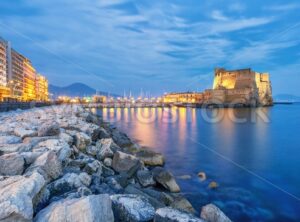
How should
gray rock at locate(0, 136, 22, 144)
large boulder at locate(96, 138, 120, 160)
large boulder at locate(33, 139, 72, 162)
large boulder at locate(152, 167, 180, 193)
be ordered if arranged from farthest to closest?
large boulder at locate(96, 138, 120, 160) → large boulder at locate(152, 167, 180, 193) → gray rock at locate(0, 136, 22, 144) → large boulder at locate(33, 139, 72, 162)

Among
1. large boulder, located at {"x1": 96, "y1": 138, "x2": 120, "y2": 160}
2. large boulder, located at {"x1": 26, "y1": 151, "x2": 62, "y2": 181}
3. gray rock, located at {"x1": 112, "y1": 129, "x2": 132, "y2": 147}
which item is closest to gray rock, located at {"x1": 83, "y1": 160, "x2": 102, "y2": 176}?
large boulder, located at {"x1": 26, "y1": 151, "x2": 62, "y2": 181}

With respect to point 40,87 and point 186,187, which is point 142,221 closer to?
point 186,187

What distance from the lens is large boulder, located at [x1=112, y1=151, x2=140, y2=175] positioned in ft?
21.9

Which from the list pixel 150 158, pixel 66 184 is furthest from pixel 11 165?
pixel 150 158

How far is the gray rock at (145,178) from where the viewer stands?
21.5ft

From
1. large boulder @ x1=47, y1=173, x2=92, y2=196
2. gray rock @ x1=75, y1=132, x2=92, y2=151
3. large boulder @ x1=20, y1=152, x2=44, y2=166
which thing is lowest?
large boulder @ x1=47, y1=173, x2=92, y2=196

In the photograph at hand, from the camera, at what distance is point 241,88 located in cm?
8212

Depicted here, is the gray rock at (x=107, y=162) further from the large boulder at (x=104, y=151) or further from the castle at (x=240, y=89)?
the castle at (x=240, y=89)

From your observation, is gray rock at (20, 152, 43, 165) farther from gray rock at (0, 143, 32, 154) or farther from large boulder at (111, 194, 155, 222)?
large boulder at (111, 194, 155, 222)

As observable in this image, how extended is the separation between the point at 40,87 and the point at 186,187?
109169 mm

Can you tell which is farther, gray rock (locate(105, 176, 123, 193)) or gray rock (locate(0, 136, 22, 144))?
gray rock (locate(0, 136, 22, 144))

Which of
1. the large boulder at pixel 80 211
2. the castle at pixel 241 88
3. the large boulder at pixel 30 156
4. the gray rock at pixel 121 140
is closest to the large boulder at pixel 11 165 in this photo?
the large boulder at pixel 30 156

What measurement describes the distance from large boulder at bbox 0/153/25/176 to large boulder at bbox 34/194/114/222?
1.29m

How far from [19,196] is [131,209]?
47.6 inches
